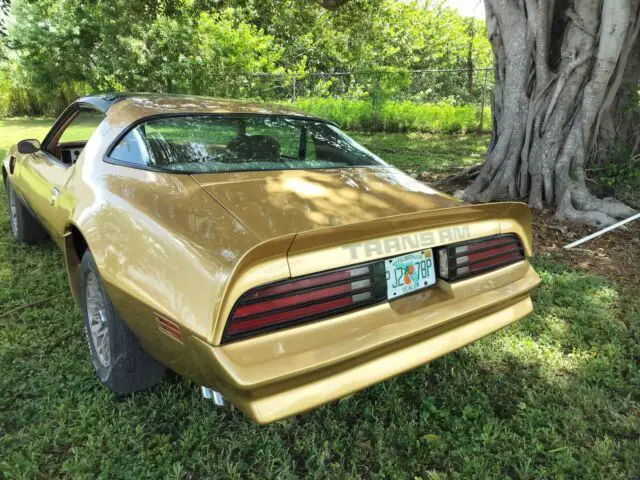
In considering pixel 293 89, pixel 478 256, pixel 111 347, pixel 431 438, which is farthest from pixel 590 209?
pixel 293 89

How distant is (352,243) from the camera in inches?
65.3

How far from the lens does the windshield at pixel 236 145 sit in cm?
234

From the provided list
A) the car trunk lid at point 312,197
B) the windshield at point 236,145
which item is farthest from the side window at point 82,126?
the car trunk lid at point 312,197

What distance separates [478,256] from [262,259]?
1047 mm

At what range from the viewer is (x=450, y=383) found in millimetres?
2385

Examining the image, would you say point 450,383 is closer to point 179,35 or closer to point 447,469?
point 447,469

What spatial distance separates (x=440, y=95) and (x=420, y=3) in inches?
440

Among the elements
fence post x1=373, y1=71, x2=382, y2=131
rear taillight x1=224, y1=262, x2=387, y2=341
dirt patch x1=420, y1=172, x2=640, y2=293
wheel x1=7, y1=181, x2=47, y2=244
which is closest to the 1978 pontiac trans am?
rear taillight x1=224, y1=262, x2=387, y2=341

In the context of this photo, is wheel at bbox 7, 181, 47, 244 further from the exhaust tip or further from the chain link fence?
the chain link fence

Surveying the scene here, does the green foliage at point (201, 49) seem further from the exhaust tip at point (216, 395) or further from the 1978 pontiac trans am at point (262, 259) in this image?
the exhaust tip at point (216, 395)

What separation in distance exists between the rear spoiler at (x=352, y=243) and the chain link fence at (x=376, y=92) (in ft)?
39.2

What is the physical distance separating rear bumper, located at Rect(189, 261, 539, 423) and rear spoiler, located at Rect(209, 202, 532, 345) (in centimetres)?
15

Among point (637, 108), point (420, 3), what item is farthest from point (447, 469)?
point (420, 3)

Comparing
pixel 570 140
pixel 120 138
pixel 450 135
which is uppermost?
pixel 120 138
